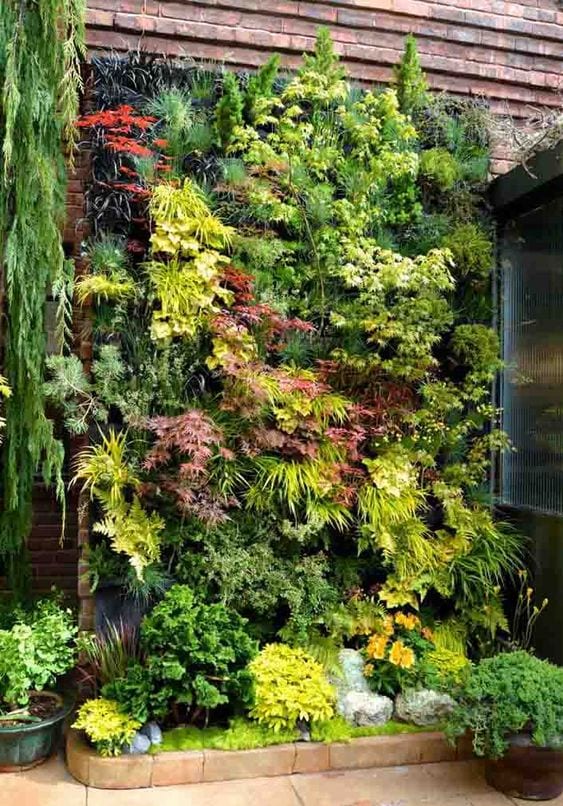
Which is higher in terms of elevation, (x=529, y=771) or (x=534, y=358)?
(x=534, y=358)

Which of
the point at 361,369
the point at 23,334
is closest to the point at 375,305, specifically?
the point at 361,369

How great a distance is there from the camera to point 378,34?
5445mm

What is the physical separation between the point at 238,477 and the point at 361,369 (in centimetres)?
103

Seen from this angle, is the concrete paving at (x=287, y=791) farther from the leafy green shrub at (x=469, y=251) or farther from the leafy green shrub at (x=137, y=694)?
the leafy green shrub at (x=469, y=251)

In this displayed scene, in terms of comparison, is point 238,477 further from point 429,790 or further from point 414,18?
point 414,18

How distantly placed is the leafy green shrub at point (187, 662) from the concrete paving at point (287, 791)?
1.25ft

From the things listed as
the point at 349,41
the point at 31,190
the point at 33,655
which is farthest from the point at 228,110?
the point at 33,655

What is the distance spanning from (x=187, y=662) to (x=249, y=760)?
1.93 ft

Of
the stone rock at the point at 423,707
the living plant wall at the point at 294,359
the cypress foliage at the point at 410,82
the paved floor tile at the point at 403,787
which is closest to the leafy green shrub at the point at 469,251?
the living plant wall at the point at 294,359

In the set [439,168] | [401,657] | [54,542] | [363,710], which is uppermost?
[439,168]

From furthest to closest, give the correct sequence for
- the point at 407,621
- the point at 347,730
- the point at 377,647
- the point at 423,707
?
the point at 407,621, the point at 377,647, the point at 423,707, the point at 347,730

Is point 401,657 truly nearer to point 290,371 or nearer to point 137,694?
point 137,694

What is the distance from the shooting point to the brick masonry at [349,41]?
16.4 feet

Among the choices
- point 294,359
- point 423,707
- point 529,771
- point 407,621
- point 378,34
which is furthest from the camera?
point 378,34
